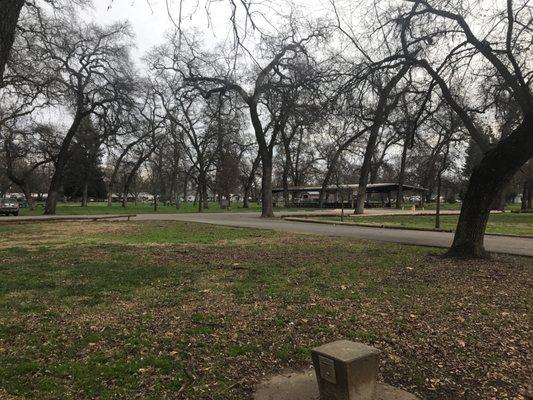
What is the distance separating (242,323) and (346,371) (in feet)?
7.81

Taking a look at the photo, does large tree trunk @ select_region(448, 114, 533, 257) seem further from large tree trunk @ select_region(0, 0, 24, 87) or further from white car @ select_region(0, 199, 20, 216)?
white car @ select_region(0, 199, 20, 216)

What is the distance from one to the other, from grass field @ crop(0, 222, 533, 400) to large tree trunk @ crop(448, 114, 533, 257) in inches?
23.9

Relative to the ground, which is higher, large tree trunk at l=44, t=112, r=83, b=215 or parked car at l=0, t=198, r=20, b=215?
large tree trunk at l=44, t=112, r=83, b=215

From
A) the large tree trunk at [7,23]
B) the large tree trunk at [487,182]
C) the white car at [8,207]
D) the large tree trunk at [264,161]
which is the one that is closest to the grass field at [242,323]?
the large tree trunk at [487,182]

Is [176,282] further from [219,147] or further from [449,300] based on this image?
[219,147]

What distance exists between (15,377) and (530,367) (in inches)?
182

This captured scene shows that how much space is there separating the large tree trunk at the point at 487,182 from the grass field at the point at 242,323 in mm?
608

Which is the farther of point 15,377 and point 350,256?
point 350,256

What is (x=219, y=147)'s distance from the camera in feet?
164

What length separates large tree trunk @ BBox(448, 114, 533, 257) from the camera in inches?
375

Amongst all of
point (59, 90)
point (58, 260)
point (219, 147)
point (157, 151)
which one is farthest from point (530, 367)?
point (157, 151)

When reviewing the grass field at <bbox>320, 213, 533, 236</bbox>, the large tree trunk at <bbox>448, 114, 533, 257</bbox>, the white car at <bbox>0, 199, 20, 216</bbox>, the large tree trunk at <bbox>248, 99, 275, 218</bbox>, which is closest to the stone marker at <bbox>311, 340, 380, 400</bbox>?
the large tree trunk at <bbox>448, 114, 533, 257</bbox>

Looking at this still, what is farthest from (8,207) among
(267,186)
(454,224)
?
(454,224)

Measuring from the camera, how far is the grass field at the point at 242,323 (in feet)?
13.2
